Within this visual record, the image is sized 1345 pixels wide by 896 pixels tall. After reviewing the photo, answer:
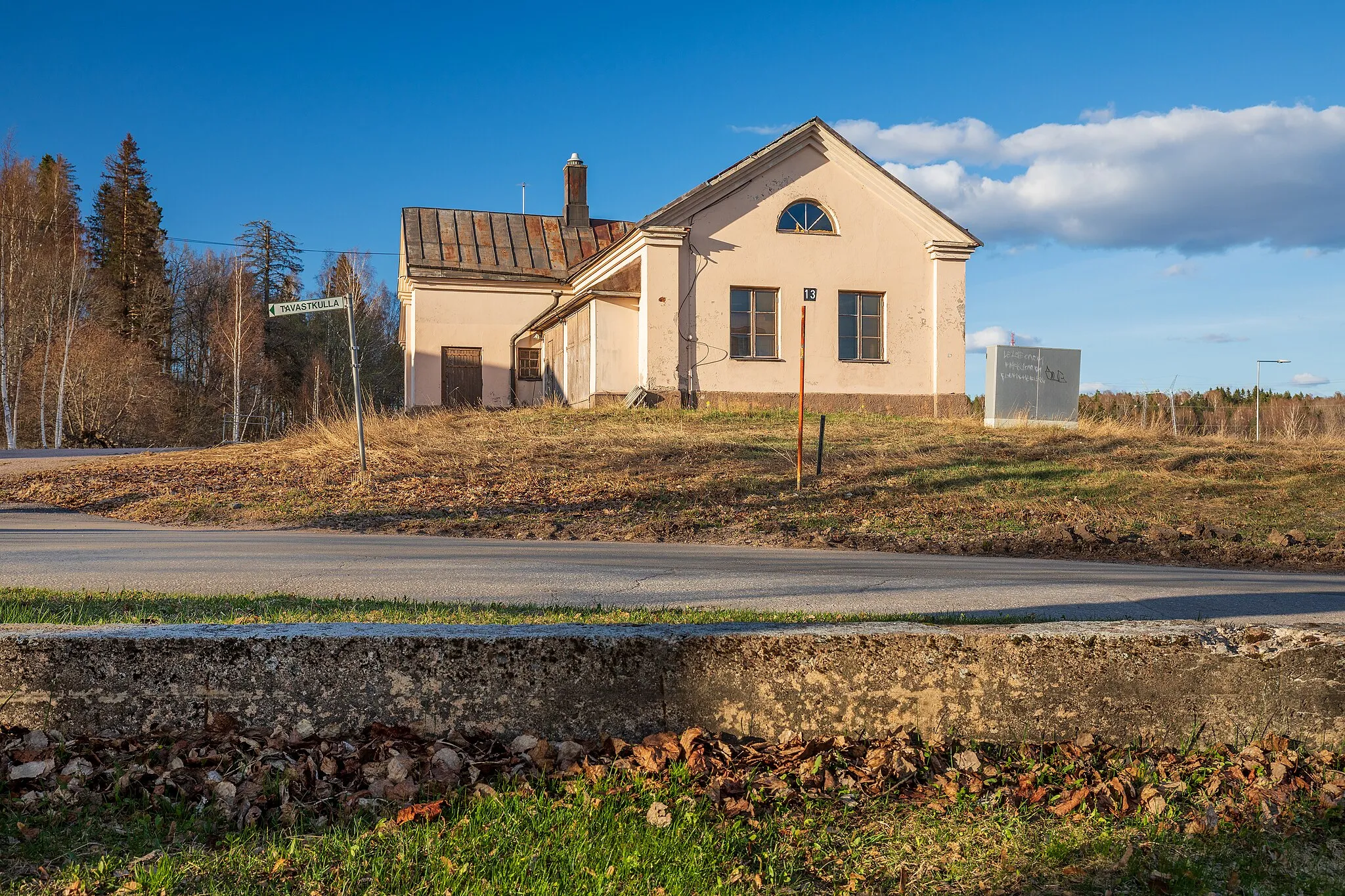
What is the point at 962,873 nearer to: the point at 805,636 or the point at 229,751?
the point at 805,636

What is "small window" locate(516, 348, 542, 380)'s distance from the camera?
110ft

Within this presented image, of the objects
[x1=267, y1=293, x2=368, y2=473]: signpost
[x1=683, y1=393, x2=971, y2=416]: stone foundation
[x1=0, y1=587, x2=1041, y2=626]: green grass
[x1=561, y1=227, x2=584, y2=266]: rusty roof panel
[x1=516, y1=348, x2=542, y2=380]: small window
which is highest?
[x1=561, y1=227, x2=584, y2=266]: rusty roof panel

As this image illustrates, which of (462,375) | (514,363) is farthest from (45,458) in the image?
(514,363)

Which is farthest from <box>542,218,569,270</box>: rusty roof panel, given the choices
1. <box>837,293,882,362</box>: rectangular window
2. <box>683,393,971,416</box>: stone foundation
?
<box>837,293,882,362</box>: rectangular window

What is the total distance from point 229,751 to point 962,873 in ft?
7.56

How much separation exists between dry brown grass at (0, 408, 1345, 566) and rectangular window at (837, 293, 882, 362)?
19.1 feet

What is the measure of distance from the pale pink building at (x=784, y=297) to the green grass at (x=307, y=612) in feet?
61.9

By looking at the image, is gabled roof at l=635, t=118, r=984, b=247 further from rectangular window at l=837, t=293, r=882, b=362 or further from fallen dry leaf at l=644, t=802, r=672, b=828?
fallen dry leaf at l=644, t=802, r=672, b=828

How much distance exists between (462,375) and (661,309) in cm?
1048

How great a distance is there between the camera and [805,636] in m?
3.72

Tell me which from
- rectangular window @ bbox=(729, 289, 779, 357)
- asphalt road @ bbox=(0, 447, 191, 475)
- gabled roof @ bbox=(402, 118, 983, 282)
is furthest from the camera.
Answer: gabled roof @ bbox=(402, 118, 983, 282)

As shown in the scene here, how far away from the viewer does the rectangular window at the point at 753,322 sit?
1025 inches

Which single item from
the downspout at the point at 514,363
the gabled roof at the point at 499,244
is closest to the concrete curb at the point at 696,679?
Answer: the gabled roof at the point at 499,244

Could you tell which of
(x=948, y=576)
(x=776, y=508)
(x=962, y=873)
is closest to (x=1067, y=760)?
(x=962, y=873)
